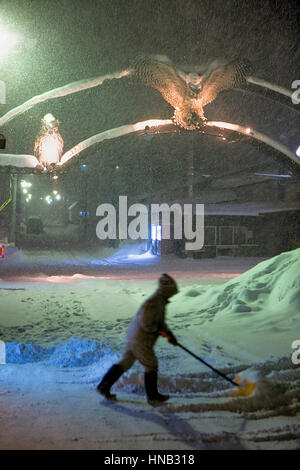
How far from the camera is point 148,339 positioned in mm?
4574

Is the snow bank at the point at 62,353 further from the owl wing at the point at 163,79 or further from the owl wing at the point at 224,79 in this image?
the owl wing at the point at 224,79

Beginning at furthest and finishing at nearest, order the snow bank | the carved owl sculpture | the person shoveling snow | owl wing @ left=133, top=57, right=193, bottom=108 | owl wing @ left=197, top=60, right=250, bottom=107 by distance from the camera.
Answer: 1. owl wing @ left=197, top=60, right=250, bottom=107
2. the carved owl sculpture
3. owl wing @ left=133, top=57, right=193, bottom=108
4. the snow bank
5. the person shoveling snow

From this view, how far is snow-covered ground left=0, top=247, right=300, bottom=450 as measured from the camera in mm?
3915

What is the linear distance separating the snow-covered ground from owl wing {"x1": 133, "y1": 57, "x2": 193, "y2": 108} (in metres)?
5.64

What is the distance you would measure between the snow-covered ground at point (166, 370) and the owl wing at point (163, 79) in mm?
5643

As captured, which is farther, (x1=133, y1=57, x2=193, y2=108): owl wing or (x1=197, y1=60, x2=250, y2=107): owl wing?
(x1=197, y1=60, x2=250, y2=107): owl wing

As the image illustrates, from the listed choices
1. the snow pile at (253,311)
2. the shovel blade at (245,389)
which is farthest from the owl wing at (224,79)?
the shovel blade at (245,389)

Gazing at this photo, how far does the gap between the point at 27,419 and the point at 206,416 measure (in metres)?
1.94

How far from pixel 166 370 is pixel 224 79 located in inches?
362

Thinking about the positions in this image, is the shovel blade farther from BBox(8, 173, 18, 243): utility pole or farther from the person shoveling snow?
BBox(8, 173, 18, 243): utility pole

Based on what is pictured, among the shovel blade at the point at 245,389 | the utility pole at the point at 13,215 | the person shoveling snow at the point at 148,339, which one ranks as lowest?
the shovel blade at the point at 245,389

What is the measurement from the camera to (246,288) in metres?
9.88

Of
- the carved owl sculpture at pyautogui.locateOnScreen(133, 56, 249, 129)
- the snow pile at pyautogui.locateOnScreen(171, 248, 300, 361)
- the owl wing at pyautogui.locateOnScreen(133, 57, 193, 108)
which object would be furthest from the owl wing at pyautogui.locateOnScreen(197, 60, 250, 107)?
the snow pile at pyautogui.locateOnScreen(171, 248, 300, 361)

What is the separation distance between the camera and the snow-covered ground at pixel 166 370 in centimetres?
392
